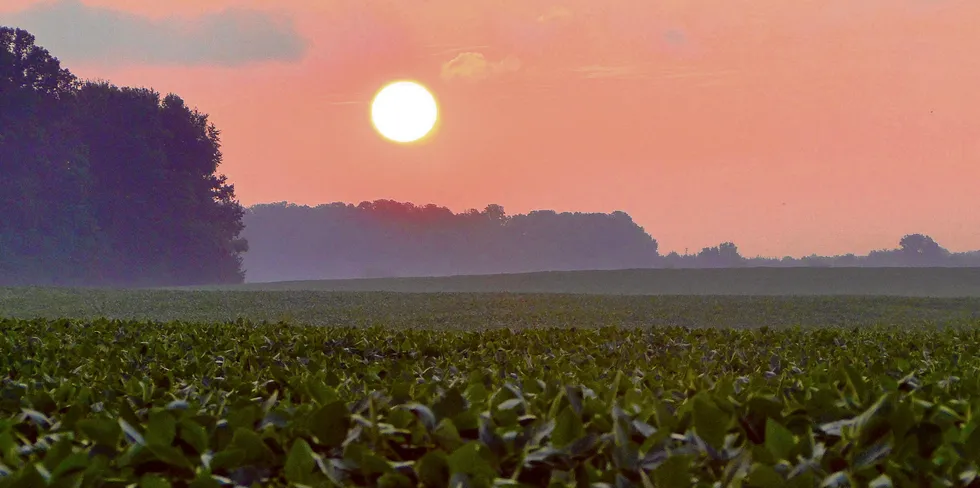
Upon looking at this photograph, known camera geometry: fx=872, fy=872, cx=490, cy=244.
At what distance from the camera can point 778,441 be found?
269 cm

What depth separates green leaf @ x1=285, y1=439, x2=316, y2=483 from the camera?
2.47 m

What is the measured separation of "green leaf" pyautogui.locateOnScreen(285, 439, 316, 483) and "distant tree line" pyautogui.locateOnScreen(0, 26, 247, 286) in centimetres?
5485

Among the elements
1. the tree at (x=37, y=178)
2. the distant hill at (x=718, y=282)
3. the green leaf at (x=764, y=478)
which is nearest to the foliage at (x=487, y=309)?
the distant hill at (x=718, y=282)

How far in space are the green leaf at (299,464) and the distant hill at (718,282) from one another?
3979 centimetres

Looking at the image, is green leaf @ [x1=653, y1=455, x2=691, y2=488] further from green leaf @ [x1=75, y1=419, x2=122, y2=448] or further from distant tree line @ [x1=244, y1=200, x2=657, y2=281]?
distant tree line @ [x1=244, y1=200, x2=657, y2=281]

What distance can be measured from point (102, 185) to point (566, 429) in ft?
199

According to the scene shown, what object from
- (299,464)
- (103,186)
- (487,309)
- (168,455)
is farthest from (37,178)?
(299,464)

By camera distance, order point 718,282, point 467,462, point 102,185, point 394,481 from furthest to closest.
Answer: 1. point 102,185
2. point 718,282
3. point 394,481
4. point 467,462

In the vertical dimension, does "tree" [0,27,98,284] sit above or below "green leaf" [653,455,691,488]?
above

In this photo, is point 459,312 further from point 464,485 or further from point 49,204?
point 49,204

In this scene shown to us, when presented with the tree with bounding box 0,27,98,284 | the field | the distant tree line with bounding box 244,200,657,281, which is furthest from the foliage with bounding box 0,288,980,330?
the distant tree line with bounding box 244,200,657,281

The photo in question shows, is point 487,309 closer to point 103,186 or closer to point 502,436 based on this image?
point 502,436

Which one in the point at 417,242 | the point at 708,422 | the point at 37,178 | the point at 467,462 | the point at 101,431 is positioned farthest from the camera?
the point at 417,242

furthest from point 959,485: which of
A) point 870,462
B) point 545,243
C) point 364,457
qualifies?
point 545,243
